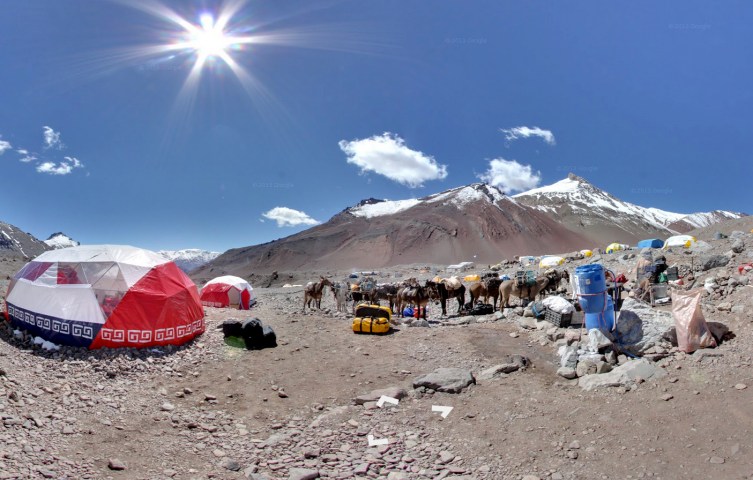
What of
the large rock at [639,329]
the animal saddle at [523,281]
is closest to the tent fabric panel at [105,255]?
the large rock at [639,329]

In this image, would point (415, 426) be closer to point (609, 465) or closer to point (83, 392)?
point (609, 465)

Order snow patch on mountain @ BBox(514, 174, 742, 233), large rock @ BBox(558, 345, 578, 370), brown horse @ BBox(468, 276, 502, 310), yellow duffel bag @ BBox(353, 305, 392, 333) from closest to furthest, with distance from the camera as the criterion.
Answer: large rock @ BBox(558, 345, 578, 370) < yellow duffel bag @ BBox(353, 305, 392, 333) < brown horse @ BBox(468, 276, 502, 310) < snow patch on mountain @ BBox(514, 174, 742, 233)

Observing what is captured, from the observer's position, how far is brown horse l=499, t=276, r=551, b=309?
16.3 metres

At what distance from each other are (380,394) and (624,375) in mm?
4373

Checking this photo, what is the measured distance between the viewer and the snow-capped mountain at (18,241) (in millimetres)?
153250

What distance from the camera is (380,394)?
7.77 metres

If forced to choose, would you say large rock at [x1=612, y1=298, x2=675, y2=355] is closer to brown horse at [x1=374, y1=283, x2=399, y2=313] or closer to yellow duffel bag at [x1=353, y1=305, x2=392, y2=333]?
yellow duffel bag at [x1=353, y1=305, x2=392, y2=333]

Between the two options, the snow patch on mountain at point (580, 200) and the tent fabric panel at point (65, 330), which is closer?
the tent fabric panel at point (65, 330)

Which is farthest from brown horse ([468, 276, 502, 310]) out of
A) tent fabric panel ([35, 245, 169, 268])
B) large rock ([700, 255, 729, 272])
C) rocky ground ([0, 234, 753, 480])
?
tent fabric panel ([35, 245, 169, 268])

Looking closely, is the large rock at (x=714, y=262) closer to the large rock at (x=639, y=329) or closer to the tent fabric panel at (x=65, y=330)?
the large rock at (x=639, y=329)

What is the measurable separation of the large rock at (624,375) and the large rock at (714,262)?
1085 cm

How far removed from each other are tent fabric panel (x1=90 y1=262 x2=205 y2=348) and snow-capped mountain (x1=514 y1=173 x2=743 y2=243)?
143809 millimetres

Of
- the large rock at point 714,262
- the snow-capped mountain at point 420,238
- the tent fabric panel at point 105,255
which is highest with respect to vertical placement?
the snow-capped mountain at point 420,238

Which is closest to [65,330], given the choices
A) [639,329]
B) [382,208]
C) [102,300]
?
[102,300]
